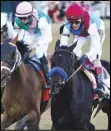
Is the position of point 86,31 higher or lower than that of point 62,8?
lower

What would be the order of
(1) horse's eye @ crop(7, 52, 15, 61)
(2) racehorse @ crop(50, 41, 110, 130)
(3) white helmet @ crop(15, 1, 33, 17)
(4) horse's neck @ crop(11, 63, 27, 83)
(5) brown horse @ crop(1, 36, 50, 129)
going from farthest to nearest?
(3) white helmet @ crop(15, 1, 33, 17) < (4) horse's neck @ crop(11, 63, 27, 83) < (5) brown horse @ crop(1, 36, 50, 129) < (1) horse's eye @ crop(7, 52, 15, 61) < (2) racehorse @ crop(50, 41, 110, 130)

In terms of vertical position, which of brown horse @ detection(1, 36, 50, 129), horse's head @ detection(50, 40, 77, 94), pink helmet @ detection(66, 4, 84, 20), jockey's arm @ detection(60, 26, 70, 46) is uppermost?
pink helmet @ detection(66, 4, 84, 20)

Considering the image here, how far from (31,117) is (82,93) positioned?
0.64 m

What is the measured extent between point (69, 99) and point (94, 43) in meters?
0.87

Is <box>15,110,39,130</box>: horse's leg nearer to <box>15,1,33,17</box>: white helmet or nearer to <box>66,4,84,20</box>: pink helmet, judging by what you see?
<box>66,4,84,20</box>: pink helmet

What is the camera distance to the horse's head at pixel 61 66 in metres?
5.80

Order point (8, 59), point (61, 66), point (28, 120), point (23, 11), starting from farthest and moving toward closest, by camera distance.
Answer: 1. point (23, 11)
2. point (28, 120)
3. point (8, 59)
4. point (61, 66)

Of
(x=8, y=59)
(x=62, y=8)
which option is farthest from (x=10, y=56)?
(x=62, y=8)

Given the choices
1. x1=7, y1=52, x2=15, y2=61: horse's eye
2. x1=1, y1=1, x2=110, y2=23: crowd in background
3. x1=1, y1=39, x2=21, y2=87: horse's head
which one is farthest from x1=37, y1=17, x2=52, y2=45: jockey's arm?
x1=1, y1=1, x2=110, y2=23: crowd in background

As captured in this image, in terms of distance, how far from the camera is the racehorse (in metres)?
5.99

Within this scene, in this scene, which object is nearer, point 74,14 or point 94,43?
point 74,14

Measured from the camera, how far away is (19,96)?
645cm

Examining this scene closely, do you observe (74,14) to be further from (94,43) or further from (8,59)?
(8,59)

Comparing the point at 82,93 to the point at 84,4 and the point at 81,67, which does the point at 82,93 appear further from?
the point at 84,4
